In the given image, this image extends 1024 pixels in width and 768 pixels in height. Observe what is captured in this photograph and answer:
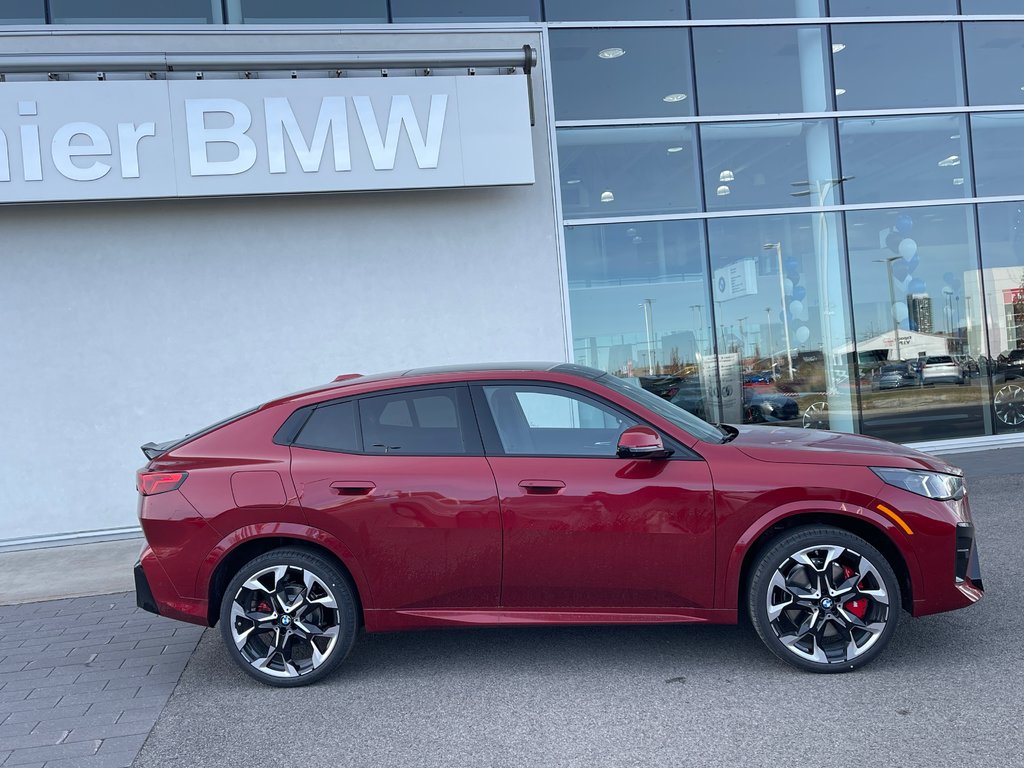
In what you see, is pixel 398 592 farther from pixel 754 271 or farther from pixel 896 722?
pixel 754 271

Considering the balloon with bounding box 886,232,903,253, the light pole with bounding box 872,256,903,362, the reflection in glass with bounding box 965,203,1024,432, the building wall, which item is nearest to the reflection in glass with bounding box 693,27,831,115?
the balloon with bounding box 886,232,903,253

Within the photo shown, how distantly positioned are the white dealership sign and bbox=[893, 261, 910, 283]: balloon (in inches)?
217

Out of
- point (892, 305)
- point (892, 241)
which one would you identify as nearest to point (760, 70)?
point (892, 241)

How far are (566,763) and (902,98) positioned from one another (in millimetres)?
10913

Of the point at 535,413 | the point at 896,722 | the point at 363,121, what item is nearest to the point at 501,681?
the point at 535,413

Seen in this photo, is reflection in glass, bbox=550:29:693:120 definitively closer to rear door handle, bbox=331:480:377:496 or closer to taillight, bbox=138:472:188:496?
rear door handle, bbox=331:480:377:496

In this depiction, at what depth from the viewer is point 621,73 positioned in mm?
10742

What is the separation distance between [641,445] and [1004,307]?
981 cm

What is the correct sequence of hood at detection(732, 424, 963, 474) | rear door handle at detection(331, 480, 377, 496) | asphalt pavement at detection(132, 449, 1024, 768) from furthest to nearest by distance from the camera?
rear door handle at detection(331, 480, 377, 496), hood at detection(732, 424, 963, 474), asphalt pavement at detection(132, 449, 1024, 768)

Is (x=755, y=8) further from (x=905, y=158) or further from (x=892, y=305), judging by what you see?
(x=892, y=305)

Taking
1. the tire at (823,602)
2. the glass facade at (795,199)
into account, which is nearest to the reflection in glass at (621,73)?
the glass facade at (795,199)

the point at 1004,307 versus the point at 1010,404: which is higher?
the point at 1004,307

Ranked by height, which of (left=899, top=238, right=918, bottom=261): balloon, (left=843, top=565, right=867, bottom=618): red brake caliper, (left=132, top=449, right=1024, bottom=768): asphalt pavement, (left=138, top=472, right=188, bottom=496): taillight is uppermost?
(left=899, top=238, right=918, bottom=261): balloon

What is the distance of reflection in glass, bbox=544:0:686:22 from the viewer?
10.6 m
